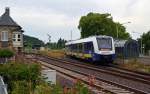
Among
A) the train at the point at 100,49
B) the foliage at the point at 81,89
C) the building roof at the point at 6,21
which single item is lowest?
the foliage at the point at 81,89

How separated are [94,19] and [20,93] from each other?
295 ft

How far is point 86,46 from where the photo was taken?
50.3 m

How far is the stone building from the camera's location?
3021 inches

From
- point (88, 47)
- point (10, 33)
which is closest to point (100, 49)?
point (88, 47)

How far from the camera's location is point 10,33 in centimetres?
7800

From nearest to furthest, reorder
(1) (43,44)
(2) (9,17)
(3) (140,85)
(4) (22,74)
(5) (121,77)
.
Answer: (4) (22,74) < (3) (140,85) < (5) (121,77) < (2) (9,17) < (1) (43,44)

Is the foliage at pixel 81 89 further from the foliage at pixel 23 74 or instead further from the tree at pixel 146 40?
the tree at pixel 146 40

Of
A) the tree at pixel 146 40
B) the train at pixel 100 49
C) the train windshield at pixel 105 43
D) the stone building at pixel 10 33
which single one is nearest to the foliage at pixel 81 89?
the train at pixel 100 49

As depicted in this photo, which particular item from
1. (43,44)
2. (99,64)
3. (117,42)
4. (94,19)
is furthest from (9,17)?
(43,44)

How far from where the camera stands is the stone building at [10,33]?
76744 millimetres

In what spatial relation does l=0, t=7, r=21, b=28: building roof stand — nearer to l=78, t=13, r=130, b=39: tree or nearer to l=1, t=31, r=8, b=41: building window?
l=1, t=31, r=8, b=41: building window

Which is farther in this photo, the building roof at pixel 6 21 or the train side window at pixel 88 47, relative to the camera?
the building roof at pixel 6 21

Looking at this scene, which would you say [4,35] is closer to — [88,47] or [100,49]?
[88,47]

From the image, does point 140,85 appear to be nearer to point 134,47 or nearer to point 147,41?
point 134,47
